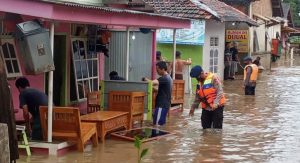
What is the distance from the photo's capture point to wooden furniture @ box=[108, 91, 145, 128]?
12094 mm

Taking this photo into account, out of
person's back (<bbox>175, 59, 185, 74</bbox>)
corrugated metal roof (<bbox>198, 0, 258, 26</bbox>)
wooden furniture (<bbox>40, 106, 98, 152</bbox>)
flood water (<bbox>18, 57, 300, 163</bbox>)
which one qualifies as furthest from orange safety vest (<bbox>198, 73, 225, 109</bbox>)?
→ corrugated metal roof (<bbox>198, 0, 258, 26</bbox>)

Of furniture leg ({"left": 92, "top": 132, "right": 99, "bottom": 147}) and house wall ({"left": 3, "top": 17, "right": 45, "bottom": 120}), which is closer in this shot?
furniture leg ({"left": 92, "top": 132, "right": 99, "bottom": 147})

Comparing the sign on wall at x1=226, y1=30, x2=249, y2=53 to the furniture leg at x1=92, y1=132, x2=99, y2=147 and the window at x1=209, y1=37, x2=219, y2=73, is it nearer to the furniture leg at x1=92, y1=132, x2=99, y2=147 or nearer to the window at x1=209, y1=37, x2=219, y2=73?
the window at x1=209, y1=37, x2=219, y2=73

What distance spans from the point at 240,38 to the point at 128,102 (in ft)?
63.3

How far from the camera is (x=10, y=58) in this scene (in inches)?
463

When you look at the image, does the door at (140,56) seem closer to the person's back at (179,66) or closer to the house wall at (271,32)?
the person's back at (179,66)

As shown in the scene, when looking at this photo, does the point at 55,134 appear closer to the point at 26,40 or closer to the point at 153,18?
the point at 26,40

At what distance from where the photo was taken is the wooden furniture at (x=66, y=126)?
9688 millimetres

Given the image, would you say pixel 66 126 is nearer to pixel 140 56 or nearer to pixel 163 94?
pixel 163 94

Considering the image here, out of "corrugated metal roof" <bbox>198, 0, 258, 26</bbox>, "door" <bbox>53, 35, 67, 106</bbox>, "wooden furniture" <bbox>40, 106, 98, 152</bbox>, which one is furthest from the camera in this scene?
"corrugated metal roof" <bbox>198, 0, 258, 26</bbox>

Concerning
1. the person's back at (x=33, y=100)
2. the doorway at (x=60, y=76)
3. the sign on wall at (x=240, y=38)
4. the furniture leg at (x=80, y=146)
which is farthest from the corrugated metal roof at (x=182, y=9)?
the furniture leg at (x=80, y=146)

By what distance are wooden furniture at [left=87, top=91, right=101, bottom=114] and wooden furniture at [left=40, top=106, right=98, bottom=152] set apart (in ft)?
11.1

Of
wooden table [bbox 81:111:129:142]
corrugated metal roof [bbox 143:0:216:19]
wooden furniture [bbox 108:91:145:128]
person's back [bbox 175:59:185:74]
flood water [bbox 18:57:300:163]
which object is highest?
Result: corrugated metal roof [bbox 143:0:216:19]

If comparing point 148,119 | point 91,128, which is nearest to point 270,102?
point 148,119
